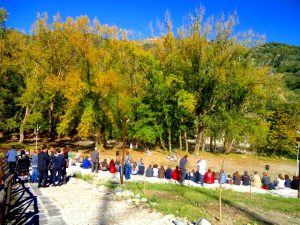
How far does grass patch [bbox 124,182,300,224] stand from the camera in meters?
11.6

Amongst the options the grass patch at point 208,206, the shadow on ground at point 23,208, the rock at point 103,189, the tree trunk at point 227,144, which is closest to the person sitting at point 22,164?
the shadow on ground at point 23,208

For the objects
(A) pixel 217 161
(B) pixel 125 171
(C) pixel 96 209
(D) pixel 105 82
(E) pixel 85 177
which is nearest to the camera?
(C) pixel 96 209

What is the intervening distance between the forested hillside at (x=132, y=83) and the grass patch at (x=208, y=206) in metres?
21.8

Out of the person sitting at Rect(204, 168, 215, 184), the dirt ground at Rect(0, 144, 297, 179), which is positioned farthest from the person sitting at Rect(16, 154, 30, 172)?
the dirt ground at Rect(0, 144, 297, 179)

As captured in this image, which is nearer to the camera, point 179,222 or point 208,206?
point 179,222

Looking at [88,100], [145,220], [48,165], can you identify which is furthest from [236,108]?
[145,220]

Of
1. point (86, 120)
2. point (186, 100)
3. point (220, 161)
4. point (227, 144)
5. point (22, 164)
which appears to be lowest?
point (220, 161)

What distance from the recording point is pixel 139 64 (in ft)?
135

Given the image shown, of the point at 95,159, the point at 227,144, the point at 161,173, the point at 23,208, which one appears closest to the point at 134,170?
the point at 161,173

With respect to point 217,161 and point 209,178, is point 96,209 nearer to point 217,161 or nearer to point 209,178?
point 209,178

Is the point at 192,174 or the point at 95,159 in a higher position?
the point at 95,159

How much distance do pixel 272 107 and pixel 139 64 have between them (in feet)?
75.3

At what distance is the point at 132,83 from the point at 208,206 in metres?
30.6

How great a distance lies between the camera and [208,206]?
43.3 ft
